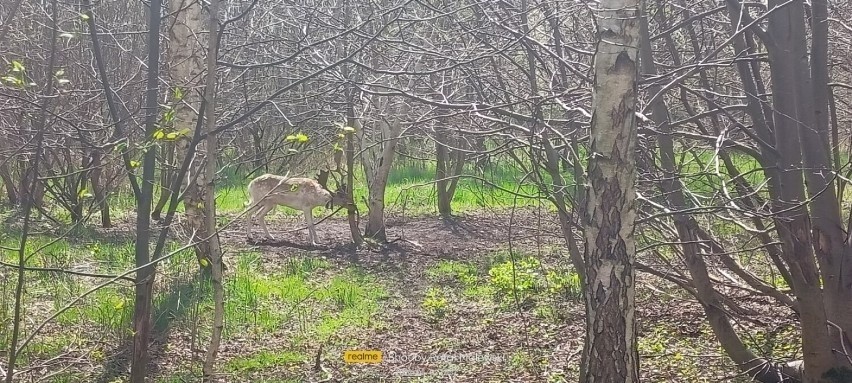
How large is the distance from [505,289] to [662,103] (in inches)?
149

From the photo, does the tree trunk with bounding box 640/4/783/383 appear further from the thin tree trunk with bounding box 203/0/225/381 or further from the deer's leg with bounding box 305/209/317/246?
the deer's leg with bounding box 305/209/317/246

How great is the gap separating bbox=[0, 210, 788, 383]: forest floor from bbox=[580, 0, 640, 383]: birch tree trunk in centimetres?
114

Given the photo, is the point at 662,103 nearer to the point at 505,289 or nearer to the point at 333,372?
the point at 333,372

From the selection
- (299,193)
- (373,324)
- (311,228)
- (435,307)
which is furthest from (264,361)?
(299,193)

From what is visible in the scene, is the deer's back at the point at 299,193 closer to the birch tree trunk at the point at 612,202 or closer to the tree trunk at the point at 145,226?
the tree trunk at the point at 145,226

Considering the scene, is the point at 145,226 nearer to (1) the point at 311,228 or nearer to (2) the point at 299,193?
(1) the point at 311,228

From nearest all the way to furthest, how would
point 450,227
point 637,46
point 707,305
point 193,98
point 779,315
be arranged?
point 637,46 → point 707,305 → point 779,315 → point 193,98 → point 450,227

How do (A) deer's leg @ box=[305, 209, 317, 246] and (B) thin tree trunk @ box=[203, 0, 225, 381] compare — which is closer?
(B) thin tree trunk @ box=[203, 0, 225, 381]

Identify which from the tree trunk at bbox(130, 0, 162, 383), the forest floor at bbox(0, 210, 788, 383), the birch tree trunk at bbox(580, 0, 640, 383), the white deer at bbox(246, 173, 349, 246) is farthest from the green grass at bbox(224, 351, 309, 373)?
the white deer at bbox(246, 173, 349, 246)

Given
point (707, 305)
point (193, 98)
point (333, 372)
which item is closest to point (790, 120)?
point (707, 305)

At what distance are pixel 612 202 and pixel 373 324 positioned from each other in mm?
4193

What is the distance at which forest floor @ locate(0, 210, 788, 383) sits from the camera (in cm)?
593

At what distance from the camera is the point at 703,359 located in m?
6.02

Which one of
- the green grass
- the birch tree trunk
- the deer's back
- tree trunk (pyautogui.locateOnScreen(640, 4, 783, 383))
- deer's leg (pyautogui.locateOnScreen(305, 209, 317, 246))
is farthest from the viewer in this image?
the deer's back
